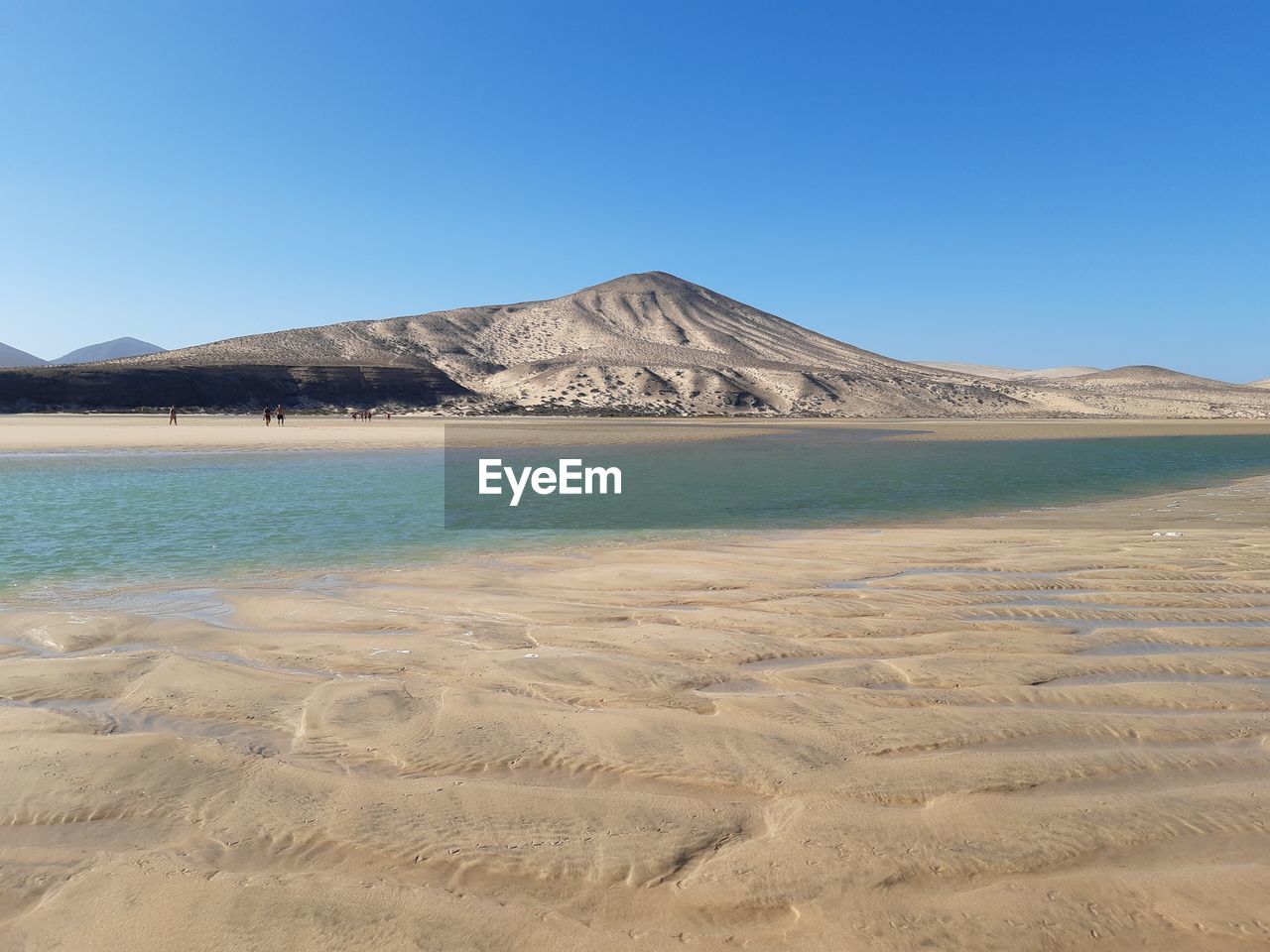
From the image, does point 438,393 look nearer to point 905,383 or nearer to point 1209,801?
point 905,383

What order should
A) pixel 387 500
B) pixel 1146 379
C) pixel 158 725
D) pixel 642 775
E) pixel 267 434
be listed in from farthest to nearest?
pixel 1146 379
pixel 267 434
pixel 387 500
pixel 158 725
pixel 642 775

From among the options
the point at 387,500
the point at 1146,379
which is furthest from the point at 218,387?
the point at 1146,379

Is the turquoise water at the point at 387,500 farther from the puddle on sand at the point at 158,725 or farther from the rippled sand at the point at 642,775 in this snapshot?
the puddle on sand at the point at 158,725

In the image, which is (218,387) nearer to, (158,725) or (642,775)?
(158,725)

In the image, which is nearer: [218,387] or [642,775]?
[642,775]

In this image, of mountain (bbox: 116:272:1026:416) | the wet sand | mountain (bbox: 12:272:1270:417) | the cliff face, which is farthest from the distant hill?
the cliff face

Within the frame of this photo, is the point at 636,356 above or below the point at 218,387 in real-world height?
above
